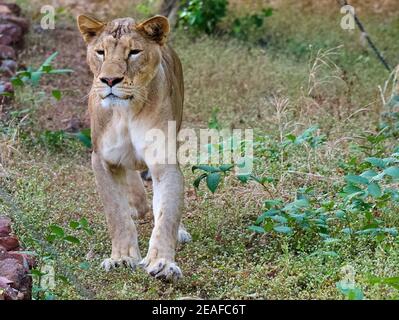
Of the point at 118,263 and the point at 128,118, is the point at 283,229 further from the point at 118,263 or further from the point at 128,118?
the point at 128,118

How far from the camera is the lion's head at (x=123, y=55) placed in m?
5.21

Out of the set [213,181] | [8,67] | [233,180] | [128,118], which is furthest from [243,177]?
[8,67]

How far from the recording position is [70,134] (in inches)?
292

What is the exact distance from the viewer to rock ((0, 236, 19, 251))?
484 centimetres

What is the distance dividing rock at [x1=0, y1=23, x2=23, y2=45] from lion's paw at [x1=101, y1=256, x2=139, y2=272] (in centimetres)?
433

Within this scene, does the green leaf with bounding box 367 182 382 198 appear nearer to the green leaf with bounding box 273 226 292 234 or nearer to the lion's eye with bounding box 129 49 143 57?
the green leaf with bounding box 273 226 292 234

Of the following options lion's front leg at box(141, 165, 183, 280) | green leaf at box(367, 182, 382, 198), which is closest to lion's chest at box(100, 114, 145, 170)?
lion's front leg at box(141, 165, 183, 280)

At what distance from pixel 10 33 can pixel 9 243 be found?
476 centimetres

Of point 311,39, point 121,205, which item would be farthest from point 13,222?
point 311,39

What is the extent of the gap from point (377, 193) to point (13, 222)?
1921 mm

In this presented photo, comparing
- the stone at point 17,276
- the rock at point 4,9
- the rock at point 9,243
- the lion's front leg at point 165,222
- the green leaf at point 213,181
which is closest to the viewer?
the stone at point 17,276

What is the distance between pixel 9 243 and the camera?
15.9 feet

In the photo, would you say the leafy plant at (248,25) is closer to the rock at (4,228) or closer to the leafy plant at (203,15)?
the leafy plant at (203,15)

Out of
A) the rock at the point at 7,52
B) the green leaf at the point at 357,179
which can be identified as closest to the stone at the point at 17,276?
the green leaf at the point at 357,179
